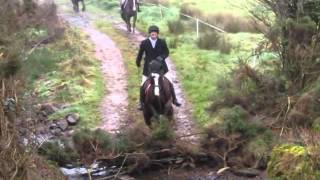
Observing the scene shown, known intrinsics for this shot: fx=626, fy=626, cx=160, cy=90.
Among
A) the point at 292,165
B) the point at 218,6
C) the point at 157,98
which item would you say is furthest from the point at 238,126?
the point at 218,6

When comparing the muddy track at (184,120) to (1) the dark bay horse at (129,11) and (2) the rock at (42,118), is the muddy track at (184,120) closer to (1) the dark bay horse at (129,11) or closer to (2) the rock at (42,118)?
(2) the rock at (42,118)

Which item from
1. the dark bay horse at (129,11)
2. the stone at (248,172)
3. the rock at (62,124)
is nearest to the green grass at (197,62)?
the dark bay horse at (129,11)

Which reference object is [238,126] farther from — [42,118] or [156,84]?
[42,118]

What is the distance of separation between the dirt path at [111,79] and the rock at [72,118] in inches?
26.3

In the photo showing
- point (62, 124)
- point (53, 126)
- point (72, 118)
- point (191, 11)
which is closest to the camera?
point (53, 126)

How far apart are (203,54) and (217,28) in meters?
4.48

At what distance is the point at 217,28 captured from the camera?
84.0 ft

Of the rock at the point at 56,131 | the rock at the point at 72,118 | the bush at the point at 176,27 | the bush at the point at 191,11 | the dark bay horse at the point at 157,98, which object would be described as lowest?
the rock at the point at 56,131

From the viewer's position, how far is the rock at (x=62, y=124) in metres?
15.5

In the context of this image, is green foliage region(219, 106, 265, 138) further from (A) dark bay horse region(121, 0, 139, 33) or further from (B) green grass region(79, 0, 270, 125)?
(A) dark bay horse region(121, 0, 139, 33)

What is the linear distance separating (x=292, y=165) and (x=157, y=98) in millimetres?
6604

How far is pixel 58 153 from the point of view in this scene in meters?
12.4

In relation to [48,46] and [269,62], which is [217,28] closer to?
[48,46]

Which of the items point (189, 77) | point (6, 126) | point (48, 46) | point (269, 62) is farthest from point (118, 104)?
point (6, 126)
